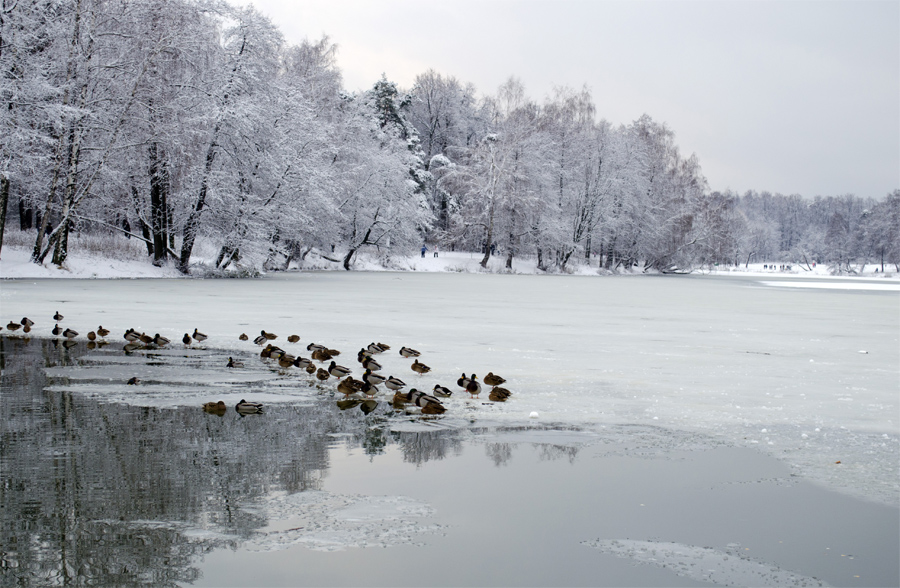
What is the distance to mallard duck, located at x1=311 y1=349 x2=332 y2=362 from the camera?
948 cm

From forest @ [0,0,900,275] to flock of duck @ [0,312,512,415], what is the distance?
18.2 m

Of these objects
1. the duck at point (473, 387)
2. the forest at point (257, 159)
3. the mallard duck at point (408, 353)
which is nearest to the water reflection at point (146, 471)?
the duck at point (473, 387)

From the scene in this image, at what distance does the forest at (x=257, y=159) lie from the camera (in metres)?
28.5

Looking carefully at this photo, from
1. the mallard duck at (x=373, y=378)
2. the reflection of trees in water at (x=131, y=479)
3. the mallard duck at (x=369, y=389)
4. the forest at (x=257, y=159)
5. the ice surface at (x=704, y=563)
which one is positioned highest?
the forest at (x=257, y=159)

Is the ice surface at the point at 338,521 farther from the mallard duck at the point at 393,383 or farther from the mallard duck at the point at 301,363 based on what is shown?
the mallard duck at the point at 301,363

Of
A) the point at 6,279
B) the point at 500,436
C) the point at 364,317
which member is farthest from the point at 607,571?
the point at 6,279

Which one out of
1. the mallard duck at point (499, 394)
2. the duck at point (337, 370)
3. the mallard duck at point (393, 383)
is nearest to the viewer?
the mallard duck at point (499, 394)

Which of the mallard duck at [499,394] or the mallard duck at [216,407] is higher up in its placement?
the mallard duck at [499,394]

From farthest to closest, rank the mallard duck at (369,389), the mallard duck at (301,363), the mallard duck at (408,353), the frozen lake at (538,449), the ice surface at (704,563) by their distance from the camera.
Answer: the mallard duck at (408,353) → the mallard duck at (301,363) → the mallard duck at (369,389) → the frozen lake at (538,449) → the ice surface at (704,563)

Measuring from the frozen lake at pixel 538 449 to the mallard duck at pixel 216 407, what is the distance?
7.1 inches

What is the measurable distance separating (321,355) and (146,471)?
4736 millimetres

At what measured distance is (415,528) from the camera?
402cm

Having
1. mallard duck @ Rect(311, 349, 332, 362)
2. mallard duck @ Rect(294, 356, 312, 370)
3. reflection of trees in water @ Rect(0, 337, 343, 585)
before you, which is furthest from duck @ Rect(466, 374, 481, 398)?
mallard duck @ Rect(311, 349, 332, 362)

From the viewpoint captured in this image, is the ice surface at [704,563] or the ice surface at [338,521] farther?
the ice surface at [338,521]
